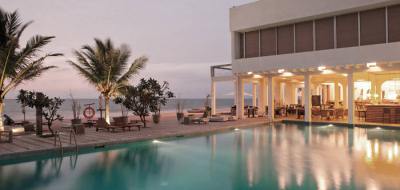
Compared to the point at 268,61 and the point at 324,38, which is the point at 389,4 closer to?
the point at 324,38

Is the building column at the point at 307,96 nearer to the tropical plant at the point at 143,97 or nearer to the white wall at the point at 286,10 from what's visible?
the white wall at the point at 286,10

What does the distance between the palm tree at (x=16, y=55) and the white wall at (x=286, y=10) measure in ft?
35.4

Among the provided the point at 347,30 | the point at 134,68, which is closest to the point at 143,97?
the point at 134,68

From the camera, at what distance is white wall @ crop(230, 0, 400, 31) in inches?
573

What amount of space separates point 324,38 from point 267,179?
37.6 ft

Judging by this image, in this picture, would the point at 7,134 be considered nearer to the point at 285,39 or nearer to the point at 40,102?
the point at 40,102

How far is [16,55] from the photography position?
11367 millimetres

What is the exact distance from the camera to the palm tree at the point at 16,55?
11023 millimetres

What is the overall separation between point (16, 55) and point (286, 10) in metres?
13.0

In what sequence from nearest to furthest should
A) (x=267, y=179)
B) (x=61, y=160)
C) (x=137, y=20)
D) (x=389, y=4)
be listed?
(x=267, y=179) < (x=61, y=160) < (x=389, y=4) < (x=137, y=20)

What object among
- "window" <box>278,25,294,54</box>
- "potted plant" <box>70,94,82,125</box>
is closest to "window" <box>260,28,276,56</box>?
"window" <box>278,25,294,54</box>

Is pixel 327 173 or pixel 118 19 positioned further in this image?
pixel 118 19

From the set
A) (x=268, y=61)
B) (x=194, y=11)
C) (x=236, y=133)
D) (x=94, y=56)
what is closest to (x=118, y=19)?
(x=194, y=11)

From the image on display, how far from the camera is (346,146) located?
34.6ft
